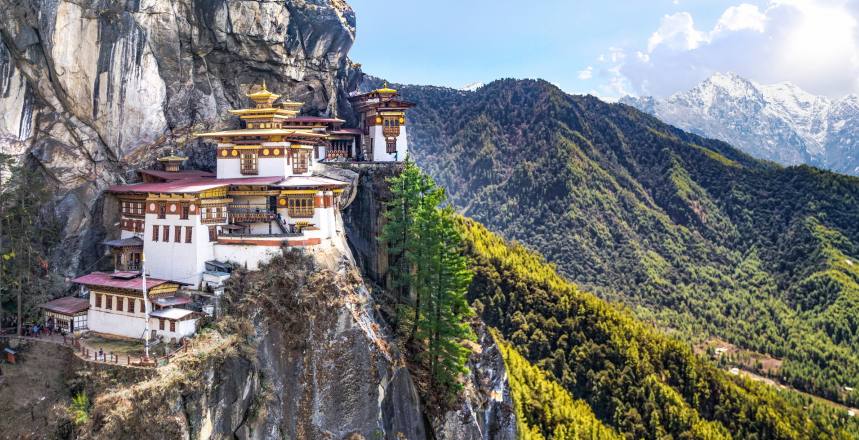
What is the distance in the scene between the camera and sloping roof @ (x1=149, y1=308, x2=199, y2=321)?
42000 millimetres

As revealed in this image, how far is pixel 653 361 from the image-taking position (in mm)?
91875

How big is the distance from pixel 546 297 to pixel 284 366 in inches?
2220

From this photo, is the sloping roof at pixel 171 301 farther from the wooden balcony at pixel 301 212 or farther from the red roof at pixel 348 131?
the red roof at pixel 348 131

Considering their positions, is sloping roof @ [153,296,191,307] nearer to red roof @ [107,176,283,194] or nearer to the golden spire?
red roof @ [107,176,283,194]

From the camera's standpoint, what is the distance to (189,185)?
48.2 m

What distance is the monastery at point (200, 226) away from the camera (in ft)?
145

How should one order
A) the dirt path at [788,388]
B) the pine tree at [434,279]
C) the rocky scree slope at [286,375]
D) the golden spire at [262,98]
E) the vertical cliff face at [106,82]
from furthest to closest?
the dirt path at [788,388], the golden spire at [262,98], the pine tree at [434,279], the vertical cliff face at [106,82], the rocky scree slope at [286,375]

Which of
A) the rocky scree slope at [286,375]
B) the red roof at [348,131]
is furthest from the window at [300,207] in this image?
the red roof at [348,131]

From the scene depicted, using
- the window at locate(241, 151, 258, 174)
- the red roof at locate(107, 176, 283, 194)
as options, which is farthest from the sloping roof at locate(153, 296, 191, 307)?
the window at locate(241, 151, 258, 174)

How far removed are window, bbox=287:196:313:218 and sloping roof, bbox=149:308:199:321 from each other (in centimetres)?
1108

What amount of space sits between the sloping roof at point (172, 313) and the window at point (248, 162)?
1450cm

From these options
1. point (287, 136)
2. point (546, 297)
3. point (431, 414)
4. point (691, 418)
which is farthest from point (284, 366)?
point (691, 418)

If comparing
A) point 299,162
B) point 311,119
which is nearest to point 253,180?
point 299,162

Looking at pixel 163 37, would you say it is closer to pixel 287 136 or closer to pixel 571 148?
pixel 287 136
